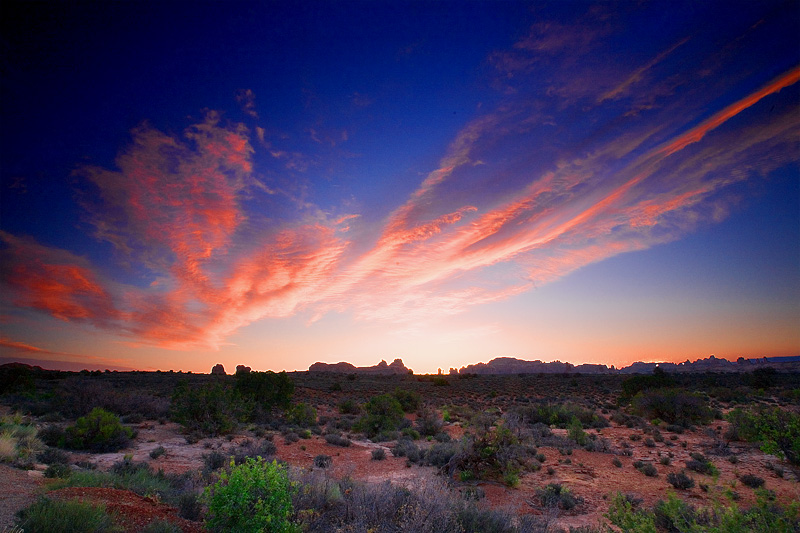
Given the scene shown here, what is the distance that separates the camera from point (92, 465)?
10.0 metres

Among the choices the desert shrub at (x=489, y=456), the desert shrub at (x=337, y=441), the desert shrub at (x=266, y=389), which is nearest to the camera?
the desert shrub at (x=489, y=456)

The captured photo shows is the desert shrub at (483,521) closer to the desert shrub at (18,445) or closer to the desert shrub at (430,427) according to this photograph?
the desert shrub at (18,445)

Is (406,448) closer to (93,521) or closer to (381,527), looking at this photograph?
(381,527)

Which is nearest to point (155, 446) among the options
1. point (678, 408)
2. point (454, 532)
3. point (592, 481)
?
point (454, 532)

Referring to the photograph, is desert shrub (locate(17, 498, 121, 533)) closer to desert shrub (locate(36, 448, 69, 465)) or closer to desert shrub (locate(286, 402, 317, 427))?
desert shrub (locate(36, 448, 69, 465))

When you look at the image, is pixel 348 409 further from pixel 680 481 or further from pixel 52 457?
pixel 680 481

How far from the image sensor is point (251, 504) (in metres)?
5.17

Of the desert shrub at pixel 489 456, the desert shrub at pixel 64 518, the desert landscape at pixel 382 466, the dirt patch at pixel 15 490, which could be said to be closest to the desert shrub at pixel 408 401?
the desert landscape at pixel 382 466


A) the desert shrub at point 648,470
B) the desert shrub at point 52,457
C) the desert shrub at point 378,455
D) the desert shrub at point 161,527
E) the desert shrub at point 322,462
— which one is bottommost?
the desert shrub at point 648,470

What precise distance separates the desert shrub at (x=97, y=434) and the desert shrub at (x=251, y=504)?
11.4 m

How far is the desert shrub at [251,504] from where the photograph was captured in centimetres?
495

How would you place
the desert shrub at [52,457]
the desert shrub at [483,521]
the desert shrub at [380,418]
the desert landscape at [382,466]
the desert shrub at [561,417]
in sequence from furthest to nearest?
1. the desert shrub at [561,417]
2. the desert shrub at [380,418]
3. the desert shrub at [52,457]
4. the desert shrub at [483,521]
5. the desert landscape at [382,466]

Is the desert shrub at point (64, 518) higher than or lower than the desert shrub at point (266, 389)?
lower

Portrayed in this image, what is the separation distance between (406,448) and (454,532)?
950 cm
